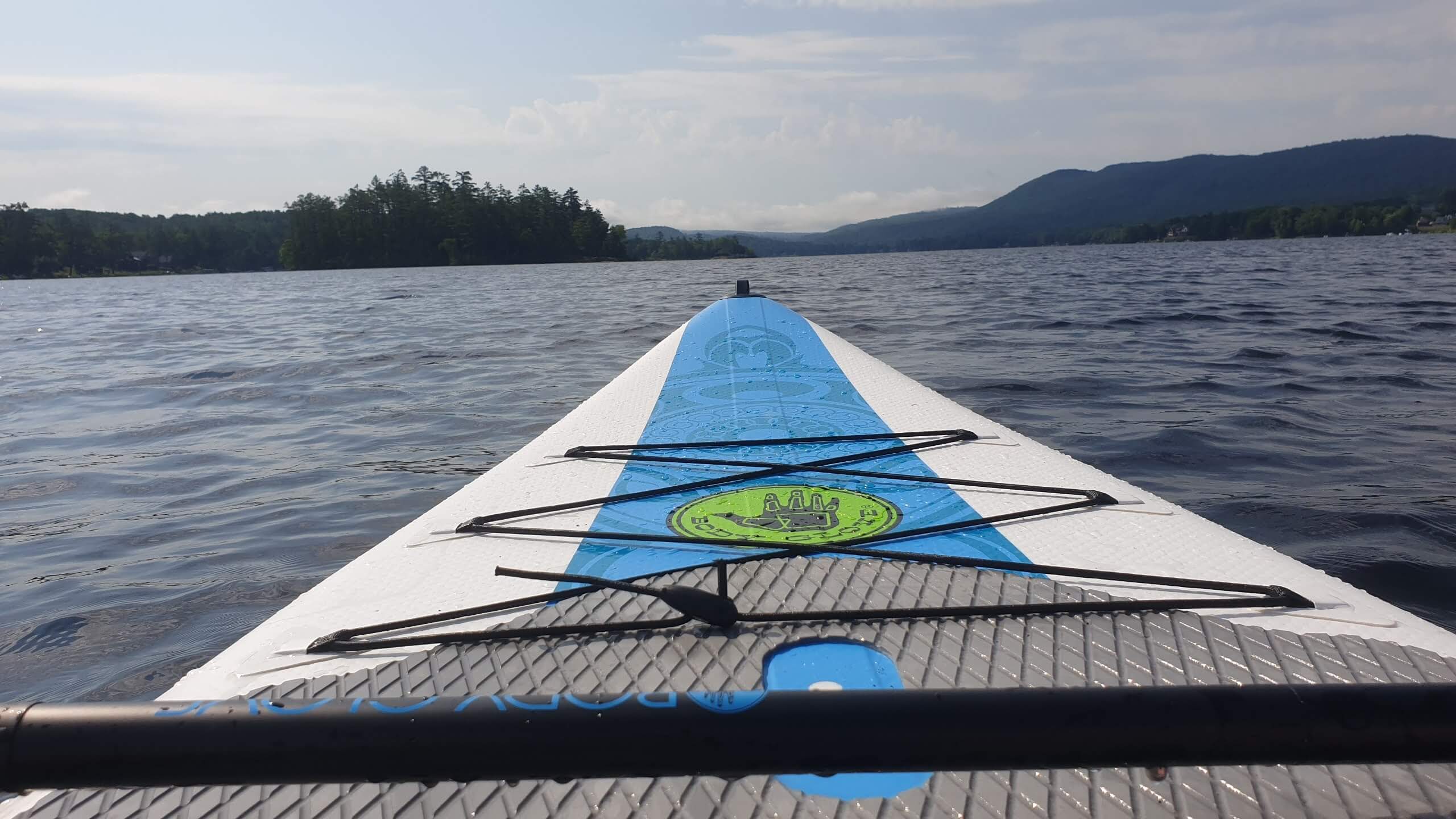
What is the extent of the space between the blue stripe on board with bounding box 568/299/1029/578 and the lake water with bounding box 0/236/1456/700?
159cm

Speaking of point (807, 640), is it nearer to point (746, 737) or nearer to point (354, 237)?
point (746, 737)

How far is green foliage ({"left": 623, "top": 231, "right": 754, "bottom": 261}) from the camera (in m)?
78.8

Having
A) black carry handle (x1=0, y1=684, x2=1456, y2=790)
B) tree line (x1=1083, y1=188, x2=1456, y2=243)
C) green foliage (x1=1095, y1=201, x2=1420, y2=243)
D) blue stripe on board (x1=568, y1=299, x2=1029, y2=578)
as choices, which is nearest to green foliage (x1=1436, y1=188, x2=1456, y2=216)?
tree line (x1=1083, y1=188, x2=1456, y2=243)

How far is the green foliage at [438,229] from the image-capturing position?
217ft

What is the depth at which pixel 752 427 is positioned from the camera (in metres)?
3.58

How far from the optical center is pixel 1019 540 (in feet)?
7.52

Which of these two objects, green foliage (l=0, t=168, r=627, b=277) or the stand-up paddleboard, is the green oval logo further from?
green foliage (l=0, t=168, r=627, b=277)

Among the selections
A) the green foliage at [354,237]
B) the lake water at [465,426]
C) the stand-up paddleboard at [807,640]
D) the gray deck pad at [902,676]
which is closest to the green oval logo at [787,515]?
the stand-up paddleboard at [807,640]

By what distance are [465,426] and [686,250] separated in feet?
252

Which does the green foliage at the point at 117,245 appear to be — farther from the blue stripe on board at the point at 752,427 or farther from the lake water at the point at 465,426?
the blue stripe on board at the point at 752,427

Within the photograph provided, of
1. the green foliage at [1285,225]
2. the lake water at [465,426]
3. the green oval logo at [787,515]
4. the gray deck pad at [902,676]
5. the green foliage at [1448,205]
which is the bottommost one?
the lake water at [465,426]

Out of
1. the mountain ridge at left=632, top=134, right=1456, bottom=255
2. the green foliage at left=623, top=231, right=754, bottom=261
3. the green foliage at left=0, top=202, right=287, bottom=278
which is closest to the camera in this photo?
the green foliage at left=0, top=202, right=287, bottom=278

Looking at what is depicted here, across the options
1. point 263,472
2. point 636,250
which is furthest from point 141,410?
point 636,250

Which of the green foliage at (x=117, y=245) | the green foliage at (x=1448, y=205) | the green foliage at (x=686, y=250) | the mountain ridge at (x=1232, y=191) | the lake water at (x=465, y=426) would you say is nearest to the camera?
the lake water at (x=465, y=426)
